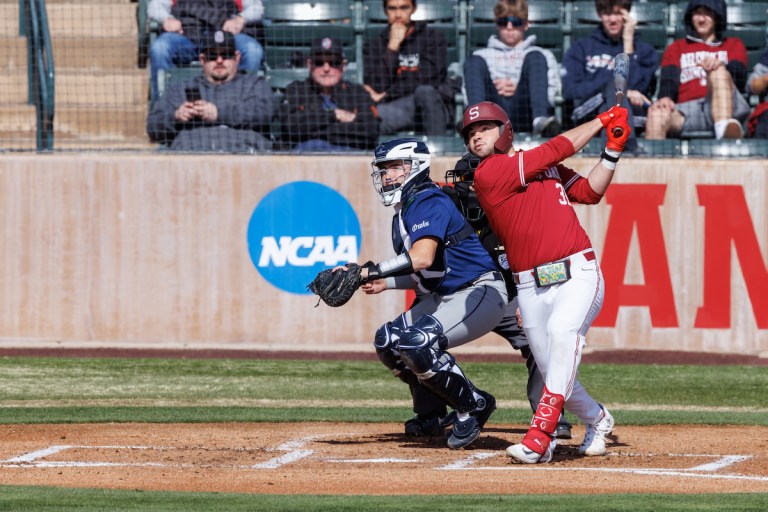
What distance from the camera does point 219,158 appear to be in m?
13.5

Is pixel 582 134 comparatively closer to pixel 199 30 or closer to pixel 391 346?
pixel 391 346

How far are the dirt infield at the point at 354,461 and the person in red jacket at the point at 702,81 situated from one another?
5710mm

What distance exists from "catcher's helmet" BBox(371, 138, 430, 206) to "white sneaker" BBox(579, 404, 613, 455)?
1.72 metres

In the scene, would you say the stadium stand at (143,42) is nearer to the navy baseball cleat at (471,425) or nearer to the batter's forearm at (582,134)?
the navy baseball cleat at (471,425)

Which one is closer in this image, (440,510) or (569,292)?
(440,510)

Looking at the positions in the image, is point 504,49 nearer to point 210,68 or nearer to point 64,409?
point 210,68

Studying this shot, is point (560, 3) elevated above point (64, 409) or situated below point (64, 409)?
above

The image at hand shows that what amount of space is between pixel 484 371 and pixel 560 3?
5.19 meters

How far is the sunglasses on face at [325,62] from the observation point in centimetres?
1378

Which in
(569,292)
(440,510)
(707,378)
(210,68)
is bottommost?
(707,378)

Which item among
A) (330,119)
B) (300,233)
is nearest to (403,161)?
(300,233)

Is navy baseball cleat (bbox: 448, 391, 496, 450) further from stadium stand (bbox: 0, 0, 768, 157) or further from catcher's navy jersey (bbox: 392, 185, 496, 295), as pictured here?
stadium stand (bbox: 0, 0, 768, 157)

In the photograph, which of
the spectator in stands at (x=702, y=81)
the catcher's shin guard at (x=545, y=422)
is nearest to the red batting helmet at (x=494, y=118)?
Answer: the catcher's shin guard at (x=545, y=422)

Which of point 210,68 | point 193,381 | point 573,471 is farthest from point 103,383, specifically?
point 573,471
